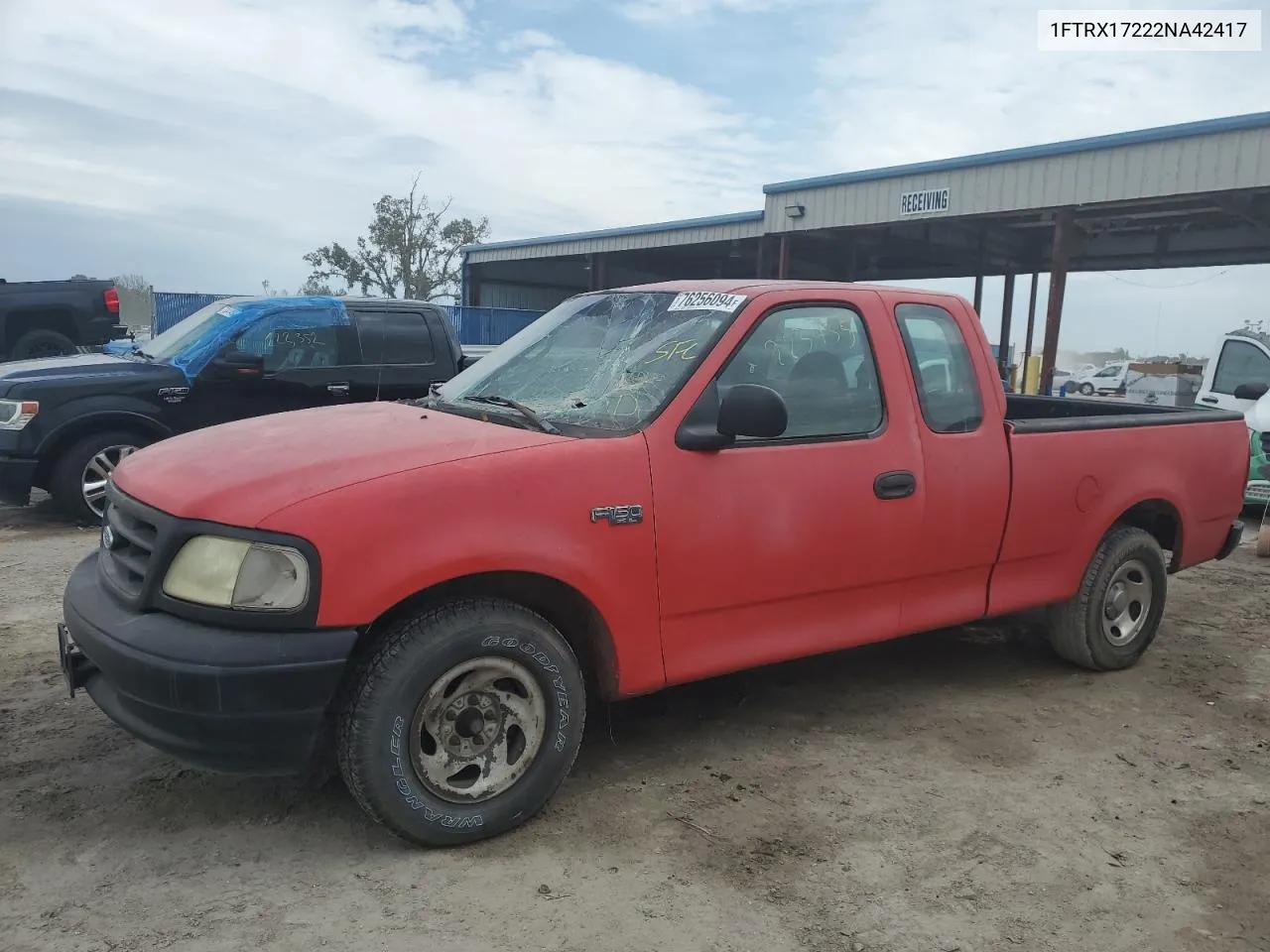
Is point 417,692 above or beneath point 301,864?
above

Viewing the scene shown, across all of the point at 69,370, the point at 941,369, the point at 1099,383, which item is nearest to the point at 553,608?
the point at 941,369

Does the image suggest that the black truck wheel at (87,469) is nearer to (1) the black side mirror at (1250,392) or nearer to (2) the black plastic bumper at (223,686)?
(2) the black plastic bumper at (223,686)

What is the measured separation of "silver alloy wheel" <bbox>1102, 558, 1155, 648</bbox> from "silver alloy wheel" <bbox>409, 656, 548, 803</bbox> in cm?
320

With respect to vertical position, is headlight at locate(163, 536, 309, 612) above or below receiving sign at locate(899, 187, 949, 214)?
below

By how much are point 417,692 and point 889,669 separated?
283 centimetres

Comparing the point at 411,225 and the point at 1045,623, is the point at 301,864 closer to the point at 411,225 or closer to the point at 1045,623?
Result: the point at 1045,623

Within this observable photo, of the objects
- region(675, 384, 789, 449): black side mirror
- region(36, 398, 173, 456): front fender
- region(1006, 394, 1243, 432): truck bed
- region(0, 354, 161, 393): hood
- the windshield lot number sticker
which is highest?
the windshield lot number sticker

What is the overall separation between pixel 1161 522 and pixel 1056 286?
1393cm

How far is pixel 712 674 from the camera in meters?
3.46

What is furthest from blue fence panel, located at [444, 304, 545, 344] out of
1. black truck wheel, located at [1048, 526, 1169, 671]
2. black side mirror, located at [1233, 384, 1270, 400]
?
black truck wheel, located at [1048, 526, 1169, 671]

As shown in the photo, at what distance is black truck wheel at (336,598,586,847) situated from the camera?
9.16 ft

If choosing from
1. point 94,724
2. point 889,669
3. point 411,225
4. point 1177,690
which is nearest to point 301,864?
point 94,724

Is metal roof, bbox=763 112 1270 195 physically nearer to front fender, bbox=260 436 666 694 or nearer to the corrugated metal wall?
the corrugated metal wall

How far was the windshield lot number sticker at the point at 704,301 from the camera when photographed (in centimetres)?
364
